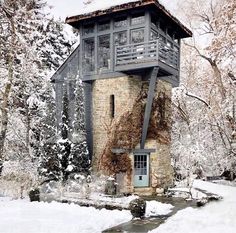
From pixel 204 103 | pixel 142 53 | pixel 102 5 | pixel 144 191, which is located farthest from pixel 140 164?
pixel 204 103

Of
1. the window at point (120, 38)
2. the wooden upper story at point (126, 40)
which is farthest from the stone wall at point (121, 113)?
the window at point (120, 38)

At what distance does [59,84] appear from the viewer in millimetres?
19328

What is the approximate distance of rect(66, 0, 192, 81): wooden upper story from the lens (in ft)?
53.1

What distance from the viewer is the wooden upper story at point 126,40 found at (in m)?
16.2

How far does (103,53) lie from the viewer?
1805 cm

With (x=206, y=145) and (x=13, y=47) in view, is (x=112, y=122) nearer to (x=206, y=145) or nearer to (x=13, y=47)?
(x=13, y=47)

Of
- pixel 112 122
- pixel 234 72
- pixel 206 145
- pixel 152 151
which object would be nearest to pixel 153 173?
pixel 152 151

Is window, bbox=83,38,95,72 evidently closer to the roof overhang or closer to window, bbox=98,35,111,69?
window, bbox=98,35,111,69

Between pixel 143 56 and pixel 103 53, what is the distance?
2518 millimetres

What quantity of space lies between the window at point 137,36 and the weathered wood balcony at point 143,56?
27 centimetres

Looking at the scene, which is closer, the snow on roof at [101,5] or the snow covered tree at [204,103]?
the snow on roof at [101,5]

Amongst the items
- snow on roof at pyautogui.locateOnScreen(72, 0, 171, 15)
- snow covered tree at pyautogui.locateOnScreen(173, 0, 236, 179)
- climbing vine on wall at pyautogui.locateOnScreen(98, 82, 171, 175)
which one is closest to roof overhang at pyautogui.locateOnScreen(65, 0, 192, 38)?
snow on roof at pyautogui.locateOnScreen(72, 0, 171, 15)

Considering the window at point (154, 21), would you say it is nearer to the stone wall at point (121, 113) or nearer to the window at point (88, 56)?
the stone wall at point (121, 113)

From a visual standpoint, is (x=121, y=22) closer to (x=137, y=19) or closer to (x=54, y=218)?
(x=137, y=19)
